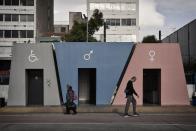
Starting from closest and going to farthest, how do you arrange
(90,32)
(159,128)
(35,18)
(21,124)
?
(159,128) < (21,124) < (90,32) < (35,18)

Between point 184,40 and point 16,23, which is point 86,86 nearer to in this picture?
point 184,40

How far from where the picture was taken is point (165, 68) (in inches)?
1109

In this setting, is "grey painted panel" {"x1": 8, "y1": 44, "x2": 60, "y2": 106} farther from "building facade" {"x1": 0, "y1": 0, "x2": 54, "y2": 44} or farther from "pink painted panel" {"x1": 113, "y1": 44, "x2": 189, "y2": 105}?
"building facade" {"x1": 0, "y1": 0, "x2": 54, "y2": 44}

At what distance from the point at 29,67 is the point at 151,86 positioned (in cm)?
786

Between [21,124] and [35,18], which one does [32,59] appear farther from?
[35,18]

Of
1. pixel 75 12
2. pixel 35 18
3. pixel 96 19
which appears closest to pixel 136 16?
pixel 35 18

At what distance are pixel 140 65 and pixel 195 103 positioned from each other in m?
4.02

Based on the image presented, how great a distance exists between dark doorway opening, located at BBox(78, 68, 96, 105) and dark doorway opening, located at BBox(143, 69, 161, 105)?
3246mm

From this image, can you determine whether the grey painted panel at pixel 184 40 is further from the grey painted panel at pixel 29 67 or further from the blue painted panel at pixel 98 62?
the grey painted panel at pixel 29 67

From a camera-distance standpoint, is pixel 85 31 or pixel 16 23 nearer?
pixel 85 31

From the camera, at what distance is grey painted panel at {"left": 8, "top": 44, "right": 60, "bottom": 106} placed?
2786cm

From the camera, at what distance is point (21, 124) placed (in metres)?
17.9

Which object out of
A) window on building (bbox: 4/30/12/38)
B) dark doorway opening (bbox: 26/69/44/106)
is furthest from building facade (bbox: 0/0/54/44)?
dark doorway opening (bbox: 26/69/44/106)

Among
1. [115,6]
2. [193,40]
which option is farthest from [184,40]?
[115,6]
